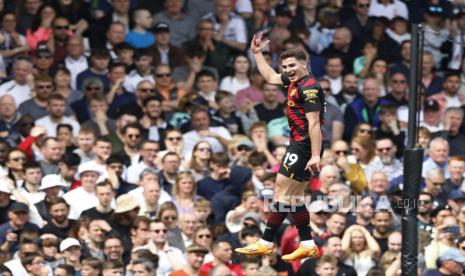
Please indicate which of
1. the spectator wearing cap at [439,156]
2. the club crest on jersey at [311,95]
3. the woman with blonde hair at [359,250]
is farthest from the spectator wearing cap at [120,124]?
the club crest on jersey at [311,95]

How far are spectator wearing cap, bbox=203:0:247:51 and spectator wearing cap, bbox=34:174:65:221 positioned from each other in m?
4.97

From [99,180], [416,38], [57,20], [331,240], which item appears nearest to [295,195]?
[416,38]

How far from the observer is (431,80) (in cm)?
2398

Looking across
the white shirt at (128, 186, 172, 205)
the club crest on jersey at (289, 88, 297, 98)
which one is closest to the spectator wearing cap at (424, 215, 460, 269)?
the white shirt at (128, 186, 172, 205)

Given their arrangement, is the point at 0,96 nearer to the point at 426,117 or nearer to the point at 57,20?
the point at 57,20

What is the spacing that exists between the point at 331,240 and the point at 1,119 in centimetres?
524

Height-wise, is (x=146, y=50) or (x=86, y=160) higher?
(x=146, y=50)

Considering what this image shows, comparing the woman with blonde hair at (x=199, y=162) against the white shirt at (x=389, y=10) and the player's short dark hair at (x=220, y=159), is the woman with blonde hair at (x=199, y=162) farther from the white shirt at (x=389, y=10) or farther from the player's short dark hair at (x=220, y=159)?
the white shirt at (x=389, y=10)

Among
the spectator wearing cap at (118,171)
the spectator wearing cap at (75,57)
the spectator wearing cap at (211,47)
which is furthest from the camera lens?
the spectator wearing cap at (211,47)

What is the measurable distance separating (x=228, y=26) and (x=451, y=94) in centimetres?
367

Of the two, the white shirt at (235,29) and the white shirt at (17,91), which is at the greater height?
the white shirt at (235,29)

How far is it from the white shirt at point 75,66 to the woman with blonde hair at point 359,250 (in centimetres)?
538

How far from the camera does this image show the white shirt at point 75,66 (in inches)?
899

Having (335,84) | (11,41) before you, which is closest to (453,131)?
(335,84)
